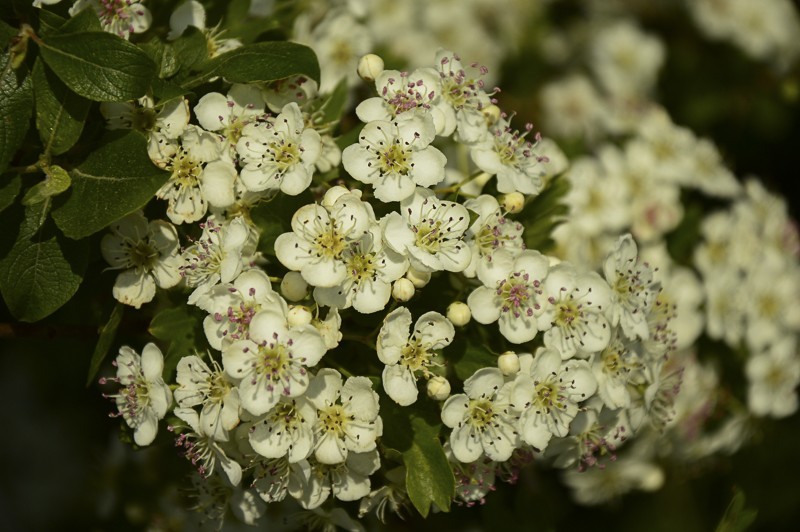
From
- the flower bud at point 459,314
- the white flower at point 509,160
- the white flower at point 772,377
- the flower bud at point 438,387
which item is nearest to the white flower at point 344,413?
the flower bud at point 438,387

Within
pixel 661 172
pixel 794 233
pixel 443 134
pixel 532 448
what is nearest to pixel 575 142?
pixel 661 172

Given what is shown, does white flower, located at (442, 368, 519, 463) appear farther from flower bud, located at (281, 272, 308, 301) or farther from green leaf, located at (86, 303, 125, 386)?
green leaf, located at (86, 303, 125, 386)

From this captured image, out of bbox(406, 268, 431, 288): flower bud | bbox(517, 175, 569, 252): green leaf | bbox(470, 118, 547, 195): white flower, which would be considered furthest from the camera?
bbox(517, 175, 569, 252): green leaf

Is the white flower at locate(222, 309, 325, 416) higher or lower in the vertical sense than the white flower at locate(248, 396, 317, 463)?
higher

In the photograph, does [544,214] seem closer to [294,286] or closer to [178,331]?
[294,286]

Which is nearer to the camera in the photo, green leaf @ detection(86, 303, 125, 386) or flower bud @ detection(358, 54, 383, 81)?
green leaf @ detection(86, 303, 125, 386)

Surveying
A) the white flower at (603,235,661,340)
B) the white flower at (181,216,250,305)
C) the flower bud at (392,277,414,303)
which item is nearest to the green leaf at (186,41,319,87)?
the white flower at (181,216,250,305)
